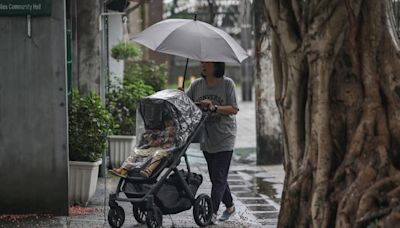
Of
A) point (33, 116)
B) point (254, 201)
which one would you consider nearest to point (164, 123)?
point (33, 116)

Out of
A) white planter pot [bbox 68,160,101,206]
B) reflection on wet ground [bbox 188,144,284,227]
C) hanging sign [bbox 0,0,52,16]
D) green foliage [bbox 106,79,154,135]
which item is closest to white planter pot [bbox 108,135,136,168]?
green foliage [bbox 106,79,154,135]

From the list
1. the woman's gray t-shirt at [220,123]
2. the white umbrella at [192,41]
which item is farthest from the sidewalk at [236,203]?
the white umbrella at [192,41]

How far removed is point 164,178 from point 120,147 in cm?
473

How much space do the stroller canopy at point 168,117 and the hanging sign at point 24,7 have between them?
141 cm

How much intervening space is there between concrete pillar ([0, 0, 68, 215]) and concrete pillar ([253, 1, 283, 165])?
5.78m

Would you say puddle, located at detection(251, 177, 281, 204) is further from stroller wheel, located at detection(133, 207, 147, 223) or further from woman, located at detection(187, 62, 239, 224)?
stroller wheel, located at detection(133, 207, 147, 223)

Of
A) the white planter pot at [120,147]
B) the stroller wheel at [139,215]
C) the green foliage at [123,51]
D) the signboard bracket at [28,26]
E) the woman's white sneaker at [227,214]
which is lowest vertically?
the woman's white sneaker at [227,214]

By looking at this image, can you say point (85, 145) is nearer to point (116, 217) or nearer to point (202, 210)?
point (116, 217)

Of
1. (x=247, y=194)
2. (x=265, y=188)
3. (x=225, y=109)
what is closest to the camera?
(x=225, y=109)

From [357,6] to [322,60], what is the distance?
47cm

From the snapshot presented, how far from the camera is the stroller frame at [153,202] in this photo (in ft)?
25.2

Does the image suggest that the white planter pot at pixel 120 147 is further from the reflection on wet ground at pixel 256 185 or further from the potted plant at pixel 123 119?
the reflection on wet ground at pixel 256 185

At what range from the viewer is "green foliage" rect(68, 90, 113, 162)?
9.39 m

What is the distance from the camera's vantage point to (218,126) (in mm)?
8656
